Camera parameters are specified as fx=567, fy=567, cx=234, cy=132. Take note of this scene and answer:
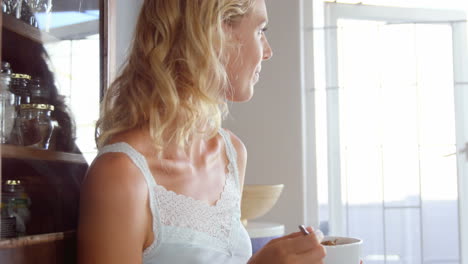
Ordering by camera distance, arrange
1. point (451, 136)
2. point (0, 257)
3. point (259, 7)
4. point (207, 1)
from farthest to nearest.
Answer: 1. point (451, 136)
2. point (259, 7)
3. point (207, 1)
4. point (0, 257)

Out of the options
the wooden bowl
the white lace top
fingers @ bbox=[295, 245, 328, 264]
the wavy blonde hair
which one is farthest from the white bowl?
the wooden bowl

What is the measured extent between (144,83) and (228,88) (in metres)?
0.18

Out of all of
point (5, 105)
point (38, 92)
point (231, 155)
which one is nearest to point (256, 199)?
point (231, 155)

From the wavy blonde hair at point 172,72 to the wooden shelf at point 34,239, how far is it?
0.63 ft

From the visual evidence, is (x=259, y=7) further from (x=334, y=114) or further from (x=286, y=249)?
(x=334, y=114)

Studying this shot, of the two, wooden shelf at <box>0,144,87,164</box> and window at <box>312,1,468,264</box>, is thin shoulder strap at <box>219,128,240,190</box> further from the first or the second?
window at <box>312,1,468,264</box>

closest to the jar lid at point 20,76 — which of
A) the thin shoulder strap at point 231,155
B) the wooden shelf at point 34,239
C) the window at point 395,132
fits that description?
the wooden shelf at point 34,239

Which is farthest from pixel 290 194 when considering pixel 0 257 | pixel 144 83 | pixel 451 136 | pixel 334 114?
pixel 0 257

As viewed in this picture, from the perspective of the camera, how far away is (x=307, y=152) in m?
3.14

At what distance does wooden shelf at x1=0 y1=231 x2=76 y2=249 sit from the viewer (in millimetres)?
805

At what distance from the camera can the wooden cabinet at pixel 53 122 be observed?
894 mm

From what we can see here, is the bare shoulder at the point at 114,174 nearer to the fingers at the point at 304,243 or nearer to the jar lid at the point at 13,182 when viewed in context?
the jar lid at the point at 13,182

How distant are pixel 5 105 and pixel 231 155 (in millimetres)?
491

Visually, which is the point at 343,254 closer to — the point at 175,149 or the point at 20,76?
the point at 175,149
